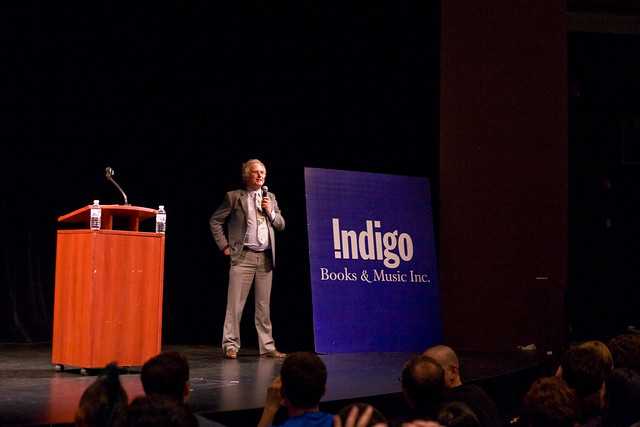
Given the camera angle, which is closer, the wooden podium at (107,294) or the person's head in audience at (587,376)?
the person's head in audience at (587,376)

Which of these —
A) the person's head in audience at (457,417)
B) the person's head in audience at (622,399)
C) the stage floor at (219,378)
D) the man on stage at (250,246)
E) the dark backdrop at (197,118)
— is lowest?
the stage floor at (219,378)

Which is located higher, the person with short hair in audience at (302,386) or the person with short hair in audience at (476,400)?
the person with short hair in audience at (302,386)

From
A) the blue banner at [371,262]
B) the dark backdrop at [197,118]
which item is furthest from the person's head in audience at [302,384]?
the dark backdrop at [197,118]

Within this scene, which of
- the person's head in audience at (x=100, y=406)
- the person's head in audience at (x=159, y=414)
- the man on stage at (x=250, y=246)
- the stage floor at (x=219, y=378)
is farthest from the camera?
the man on stage at (x=250, y=246)

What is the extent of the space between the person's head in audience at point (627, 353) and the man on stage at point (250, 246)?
11.3 ft

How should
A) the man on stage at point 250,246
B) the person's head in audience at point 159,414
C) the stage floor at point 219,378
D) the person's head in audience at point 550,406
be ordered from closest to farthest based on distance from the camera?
the person's head in audience at point 159,414
the person's head in audience at point 550,406
the stage floor at point 219,378
the man on stage at point 250,246

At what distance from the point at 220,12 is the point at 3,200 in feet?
7.89

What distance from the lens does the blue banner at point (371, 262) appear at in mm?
6953

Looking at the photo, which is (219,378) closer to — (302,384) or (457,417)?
(302,384)

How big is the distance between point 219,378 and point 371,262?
2.28 metres

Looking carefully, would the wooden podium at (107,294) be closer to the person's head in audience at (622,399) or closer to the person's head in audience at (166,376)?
the person's head in audience at (166,376)

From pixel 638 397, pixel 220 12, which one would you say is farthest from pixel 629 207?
pixel 638 397

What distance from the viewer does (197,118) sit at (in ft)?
25.7

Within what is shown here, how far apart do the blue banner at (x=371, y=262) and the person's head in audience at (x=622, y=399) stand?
381 cm
